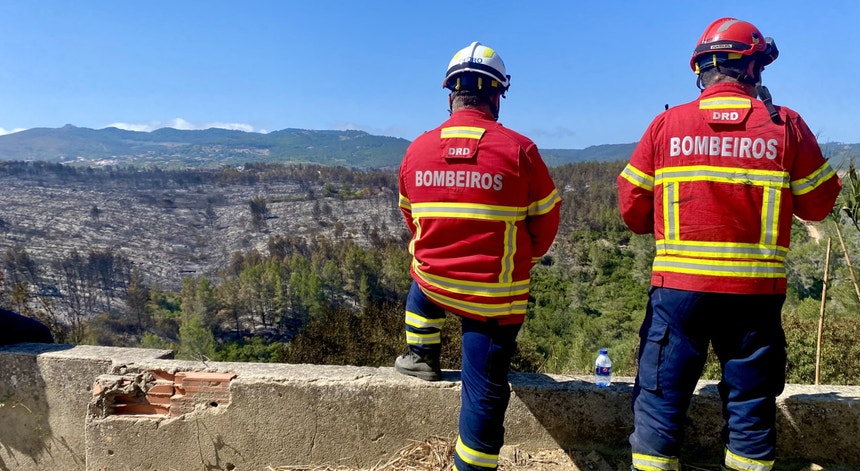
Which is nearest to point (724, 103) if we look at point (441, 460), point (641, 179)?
point (641, 179)

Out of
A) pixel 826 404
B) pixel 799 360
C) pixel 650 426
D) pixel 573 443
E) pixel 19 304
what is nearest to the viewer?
pixel 650 426

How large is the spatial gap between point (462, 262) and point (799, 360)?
10073 millimetres

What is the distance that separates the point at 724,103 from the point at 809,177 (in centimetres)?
42

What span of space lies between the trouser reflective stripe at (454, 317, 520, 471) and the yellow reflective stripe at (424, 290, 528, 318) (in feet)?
0.22

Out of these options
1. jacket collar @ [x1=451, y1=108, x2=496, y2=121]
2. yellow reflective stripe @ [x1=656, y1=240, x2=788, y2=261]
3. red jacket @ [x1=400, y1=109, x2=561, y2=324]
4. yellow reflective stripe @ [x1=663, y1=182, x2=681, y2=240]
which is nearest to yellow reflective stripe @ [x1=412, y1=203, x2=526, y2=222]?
red jacket @ [x1=400, y1=109, x2=561, y2=324]

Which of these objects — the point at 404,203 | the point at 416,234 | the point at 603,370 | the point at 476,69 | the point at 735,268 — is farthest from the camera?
the point at 603,370

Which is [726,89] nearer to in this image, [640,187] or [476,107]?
[640,187]

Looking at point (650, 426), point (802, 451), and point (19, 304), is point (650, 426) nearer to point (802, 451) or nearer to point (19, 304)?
point (802, 451)

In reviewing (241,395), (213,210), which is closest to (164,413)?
(241,395)

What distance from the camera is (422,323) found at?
2.67 m

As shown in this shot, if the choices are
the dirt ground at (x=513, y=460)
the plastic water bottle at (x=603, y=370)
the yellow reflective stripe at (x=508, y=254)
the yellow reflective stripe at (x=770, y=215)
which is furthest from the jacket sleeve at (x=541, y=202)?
the dirt ground at (x=513, y=460)

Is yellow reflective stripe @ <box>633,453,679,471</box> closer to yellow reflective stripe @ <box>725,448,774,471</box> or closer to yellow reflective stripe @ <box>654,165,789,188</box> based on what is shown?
yellow reflective stripe @ <box>725,448,774,471</box>

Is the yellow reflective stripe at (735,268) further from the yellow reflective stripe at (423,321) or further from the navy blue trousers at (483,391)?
the yellow reflective stripe at (423,321)

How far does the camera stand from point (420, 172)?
232 cm
